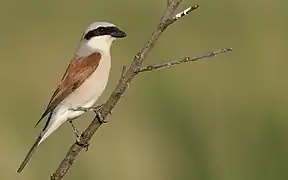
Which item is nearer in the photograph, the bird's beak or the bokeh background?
the bird's beak

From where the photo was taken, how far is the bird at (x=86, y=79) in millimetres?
2588

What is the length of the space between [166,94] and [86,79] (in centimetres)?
234

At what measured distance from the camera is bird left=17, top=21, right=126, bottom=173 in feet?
8.49

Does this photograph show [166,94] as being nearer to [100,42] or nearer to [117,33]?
[100,42]

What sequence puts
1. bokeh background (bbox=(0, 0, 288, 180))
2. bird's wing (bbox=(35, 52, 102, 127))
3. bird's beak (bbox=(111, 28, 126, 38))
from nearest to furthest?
bird's beak (bbox=(111, 28, 126, 38)) → bird's wing (bbox=(35, 52, 102, 127)) → bokeh background (bbox=(0, 0, 288, 180))

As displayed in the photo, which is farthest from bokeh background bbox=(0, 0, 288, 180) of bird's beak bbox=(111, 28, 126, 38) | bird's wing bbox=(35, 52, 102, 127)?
bird's beak bbox=(111, 28, 126, 38)

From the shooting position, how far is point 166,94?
500cm

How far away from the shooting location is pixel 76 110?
98.4 inches

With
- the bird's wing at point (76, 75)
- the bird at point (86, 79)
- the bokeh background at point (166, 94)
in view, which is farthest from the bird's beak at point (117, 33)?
the bokeh background at point (166, 94)

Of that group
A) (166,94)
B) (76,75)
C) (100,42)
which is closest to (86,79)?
(76,75)

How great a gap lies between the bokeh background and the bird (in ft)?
3.98

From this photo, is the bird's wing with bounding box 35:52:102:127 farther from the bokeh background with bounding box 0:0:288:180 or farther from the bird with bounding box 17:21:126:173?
the bokeh background with bounding box 0:0:288:180

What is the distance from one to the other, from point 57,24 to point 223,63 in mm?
1594

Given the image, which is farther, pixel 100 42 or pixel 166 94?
pixel 166 94
